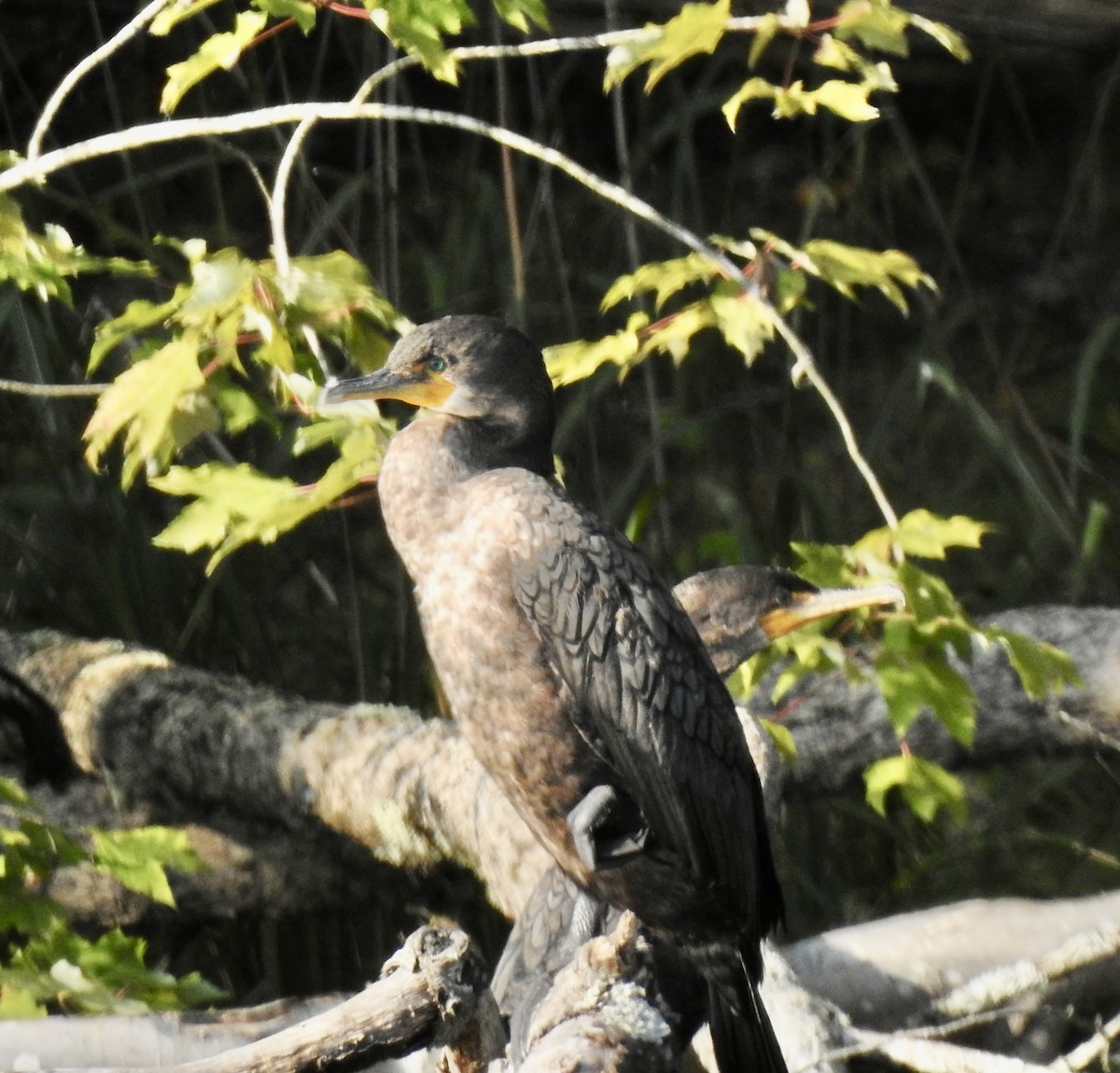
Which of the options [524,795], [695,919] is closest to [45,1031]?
[524,795]

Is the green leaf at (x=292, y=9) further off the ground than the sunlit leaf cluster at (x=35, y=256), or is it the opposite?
the green leaf at (x=292, y=9)

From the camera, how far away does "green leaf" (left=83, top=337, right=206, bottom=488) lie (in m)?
1.90

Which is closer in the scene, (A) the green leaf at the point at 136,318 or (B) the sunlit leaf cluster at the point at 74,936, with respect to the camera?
(B) the sunlit leaf cluster at the point at 74,936

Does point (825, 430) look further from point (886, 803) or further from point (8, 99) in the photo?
point (8, 99)

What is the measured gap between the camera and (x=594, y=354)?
207 centimetres

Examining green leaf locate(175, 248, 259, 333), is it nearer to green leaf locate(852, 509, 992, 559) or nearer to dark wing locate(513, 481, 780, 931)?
dark wing locate(513, 481, 780, 931)

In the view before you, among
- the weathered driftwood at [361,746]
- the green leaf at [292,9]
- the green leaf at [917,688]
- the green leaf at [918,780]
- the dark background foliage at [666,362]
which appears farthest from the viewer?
the dark background foliage at [666,362]

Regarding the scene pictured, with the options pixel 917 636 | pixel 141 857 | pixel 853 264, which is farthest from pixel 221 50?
pixel 917 636

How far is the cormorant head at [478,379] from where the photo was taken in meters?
1.98

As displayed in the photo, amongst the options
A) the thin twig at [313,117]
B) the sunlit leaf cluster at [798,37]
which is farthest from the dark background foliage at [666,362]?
the sunlit leaf cluster at [798,37]

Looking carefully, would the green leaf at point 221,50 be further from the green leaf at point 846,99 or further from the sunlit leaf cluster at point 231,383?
the green leaf at point 846,99

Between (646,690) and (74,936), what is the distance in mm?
723

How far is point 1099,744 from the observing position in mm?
2801

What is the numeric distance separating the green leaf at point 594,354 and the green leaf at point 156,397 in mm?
436
